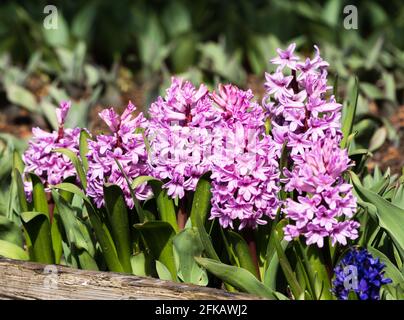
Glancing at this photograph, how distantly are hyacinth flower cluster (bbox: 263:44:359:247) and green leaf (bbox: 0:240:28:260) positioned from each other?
90cm

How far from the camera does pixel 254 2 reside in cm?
655

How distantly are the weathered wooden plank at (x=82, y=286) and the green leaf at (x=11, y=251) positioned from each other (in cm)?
16

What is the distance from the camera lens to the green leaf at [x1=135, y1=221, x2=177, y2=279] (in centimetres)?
254

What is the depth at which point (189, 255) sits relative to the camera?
102 inches

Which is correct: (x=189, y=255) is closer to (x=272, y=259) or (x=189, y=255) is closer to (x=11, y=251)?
(x=272, y=259)

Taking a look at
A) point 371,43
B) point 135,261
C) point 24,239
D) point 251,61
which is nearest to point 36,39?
point 251,61

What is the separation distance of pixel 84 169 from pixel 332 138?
0.79m

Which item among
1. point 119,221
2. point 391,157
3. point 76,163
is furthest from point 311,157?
point 391,157

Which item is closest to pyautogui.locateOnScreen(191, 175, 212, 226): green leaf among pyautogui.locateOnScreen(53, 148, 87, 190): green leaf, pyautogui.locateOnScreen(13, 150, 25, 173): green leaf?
pyautogui.locateOnScreen(53, 148, 87, 190): green leaf

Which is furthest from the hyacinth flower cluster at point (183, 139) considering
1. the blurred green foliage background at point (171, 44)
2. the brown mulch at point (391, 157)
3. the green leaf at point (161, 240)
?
the blurred green foliage background at point (171, 44)

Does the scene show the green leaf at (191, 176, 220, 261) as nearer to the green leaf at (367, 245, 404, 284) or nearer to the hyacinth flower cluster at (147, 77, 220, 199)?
the hyacinth flower cluster at (147, 77, 220, 199)

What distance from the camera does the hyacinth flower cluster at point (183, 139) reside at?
A: 2.50m

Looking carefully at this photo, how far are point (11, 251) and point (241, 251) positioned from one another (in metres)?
0.78
